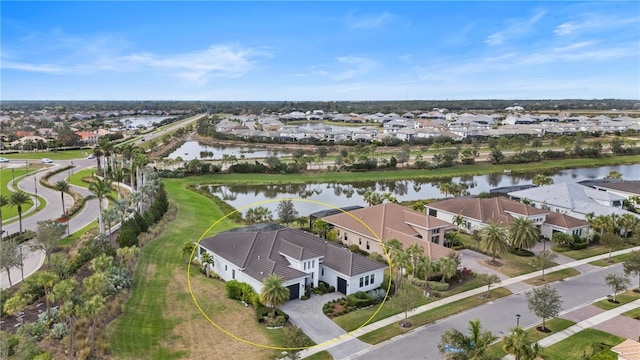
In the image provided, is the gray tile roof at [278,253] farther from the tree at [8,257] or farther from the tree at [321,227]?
the tree at [8,257]

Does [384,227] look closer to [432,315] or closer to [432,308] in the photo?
[432,308]

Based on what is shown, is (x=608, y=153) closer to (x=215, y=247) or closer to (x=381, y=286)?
(x=381, y=286)

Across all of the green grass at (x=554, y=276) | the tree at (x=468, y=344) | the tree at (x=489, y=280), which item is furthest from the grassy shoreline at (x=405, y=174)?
the tree at (x=468, y=344)

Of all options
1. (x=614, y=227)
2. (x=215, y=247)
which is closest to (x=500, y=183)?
(x=614, y=227)

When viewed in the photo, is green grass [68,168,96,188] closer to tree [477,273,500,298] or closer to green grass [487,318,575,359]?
tree [477,273,500,298]

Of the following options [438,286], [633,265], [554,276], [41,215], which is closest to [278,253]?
[438,286]

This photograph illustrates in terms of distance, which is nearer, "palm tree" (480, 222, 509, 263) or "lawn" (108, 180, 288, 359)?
"lawn" (108, 180, 288, 359)

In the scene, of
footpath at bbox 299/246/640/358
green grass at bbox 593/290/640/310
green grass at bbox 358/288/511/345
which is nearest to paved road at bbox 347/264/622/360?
green grass at bbox 358/288/511/345
